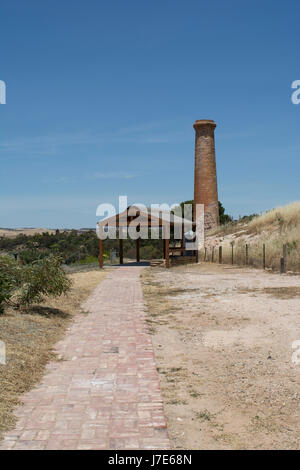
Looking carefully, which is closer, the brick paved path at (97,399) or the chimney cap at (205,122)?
the brick paved path at (97,399)

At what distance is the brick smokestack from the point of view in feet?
113

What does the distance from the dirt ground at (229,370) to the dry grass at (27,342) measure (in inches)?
62.4

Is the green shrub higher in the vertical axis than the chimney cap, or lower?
lower

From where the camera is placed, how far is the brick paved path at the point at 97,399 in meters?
3.59

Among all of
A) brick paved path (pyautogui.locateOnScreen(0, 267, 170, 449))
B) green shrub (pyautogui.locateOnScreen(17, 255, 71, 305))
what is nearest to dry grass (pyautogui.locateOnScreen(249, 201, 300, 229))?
green shrub (pyautogui.locateOnScreen(17, 255, 71, 305))

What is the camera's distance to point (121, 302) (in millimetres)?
11172

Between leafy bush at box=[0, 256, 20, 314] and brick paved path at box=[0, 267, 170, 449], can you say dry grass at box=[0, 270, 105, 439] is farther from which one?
leafy bush at box=[0, 256, 20, 314]

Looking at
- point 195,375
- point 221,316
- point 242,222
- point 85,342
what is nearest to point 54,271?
point 85,342

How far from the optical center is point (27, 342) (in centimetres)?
646

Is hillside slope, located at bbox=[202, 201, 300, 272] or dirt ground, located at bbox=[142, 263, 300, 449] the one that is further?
hillside slope, located at bbox=[202, 201, 300, 272]

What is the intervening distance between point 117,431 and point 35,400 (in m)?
1.19

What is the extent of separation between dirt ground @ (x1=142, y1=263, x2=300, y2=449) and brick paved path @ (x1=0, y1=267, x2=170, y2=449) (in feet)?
0.71

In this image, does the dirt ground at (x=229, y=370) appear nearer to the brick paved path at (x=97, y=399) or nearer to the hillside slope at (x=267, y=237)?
the brick paved path at (x=97, y=399)

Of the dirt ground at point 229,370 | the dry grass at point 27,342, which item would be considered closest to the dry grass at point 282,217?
the dirt ground at point 229,370
